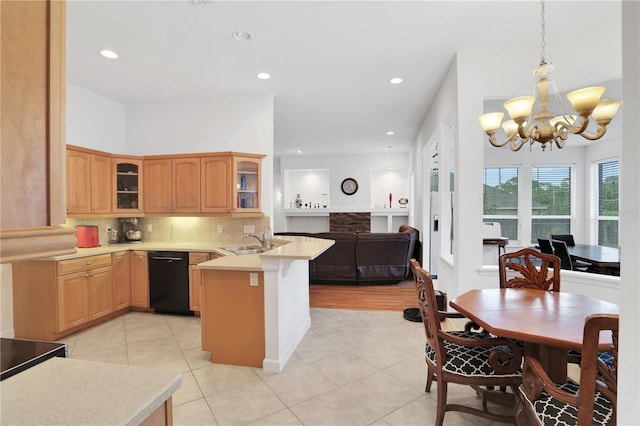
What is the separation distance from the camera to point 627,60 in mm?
600

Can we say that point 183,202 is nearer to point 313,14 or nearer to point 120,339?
point 120,339

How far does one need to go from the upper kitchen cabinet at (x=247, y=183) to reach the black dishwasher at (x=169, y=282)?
3.06ft

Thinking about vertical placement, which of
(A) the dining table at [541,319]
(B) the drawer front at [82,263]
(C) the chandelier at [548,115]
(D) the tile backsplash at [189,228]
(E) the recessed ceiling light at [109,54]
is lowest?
(A) the dining table at [541,319]

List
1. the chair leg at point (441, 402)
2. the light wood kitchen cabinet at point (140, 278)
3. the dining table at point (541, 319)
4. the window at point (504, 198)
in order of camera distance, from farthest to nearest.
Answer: the window at point (504, 198), the light wood kitchen cabinet at point (140, 278), the chair leg at point (441, 402), the dining table at point (541, 319)

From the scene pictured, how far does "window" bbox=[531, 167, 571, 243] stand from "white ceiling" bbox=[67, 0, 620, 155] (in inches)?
165

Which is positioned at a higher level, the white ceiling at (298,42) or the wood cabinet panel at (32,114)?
the white ceiling at (298,42)

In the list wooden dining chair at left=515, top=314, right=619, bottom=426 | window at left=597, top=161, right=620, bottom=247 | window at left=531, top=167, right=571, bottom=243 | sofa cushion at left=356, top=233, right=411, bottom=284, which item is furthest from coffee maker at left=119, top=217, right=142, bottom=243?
window at left=597, top=161, right=620, bottom=247

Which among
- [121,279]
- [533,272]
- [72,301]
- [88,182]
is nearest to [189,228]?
[121,279]

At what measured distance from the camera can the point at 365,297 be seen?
493 centimetres

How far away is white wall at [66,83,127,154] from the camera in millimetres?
3967

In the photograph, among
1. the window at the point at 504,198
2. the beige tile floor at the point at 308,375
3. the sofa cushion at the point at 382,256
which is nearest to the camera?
the beige tile floor at the point at 308,375

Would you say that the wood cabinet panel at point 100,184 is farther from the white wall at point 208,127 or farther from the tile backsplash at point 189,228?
the white wall at point 208,127

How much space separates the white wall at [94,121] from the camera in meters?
3.97

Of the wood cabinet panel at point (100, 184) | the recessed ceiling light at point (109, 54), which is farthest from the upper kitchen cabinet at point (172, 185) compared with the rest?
the recessed ceiling light at point (109, 54)
